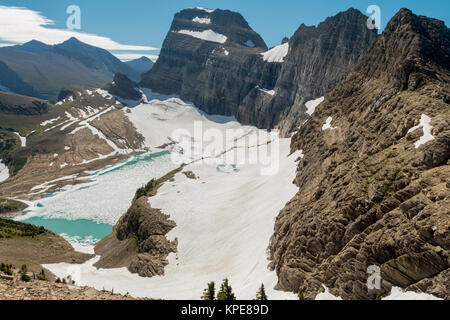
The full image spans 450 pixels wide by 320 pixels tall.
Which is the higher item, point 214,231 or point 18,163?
point 18,163

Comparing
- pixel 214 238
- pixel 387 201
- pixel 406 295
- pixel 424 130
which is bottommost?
pixel 406 295

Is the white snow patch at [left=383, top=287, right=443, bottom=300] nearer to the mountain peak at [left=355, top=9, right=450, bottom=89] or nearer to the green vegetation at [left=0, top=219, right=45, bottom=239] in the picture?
the mountain peak at [left=355, top=9, right=450, bottom=89]

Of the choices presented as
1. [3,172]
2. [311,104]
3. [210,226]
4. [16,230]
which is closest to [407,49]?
[210,226]

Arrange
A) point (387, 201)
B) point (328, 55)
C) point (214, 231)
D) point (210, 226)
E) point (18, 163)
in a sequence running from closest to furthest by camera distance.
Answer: point (387, 201) → point (214, 231) → point (210, 226) → point (328, 55) → point (18, 163)

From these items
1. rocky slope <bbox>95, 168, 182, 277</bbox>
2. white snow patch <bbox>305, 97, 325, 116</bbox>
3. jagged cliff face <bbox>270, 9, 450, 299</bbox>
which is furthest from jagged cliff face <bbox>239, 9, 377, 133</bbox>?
rocky slope <bbox>95, 168, 182, 277</bbox>

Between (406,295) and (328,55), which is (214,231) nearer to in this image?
(406,295)

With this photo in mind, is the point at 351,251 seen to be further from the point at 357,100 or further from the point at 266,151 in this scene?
the point at 266,151
